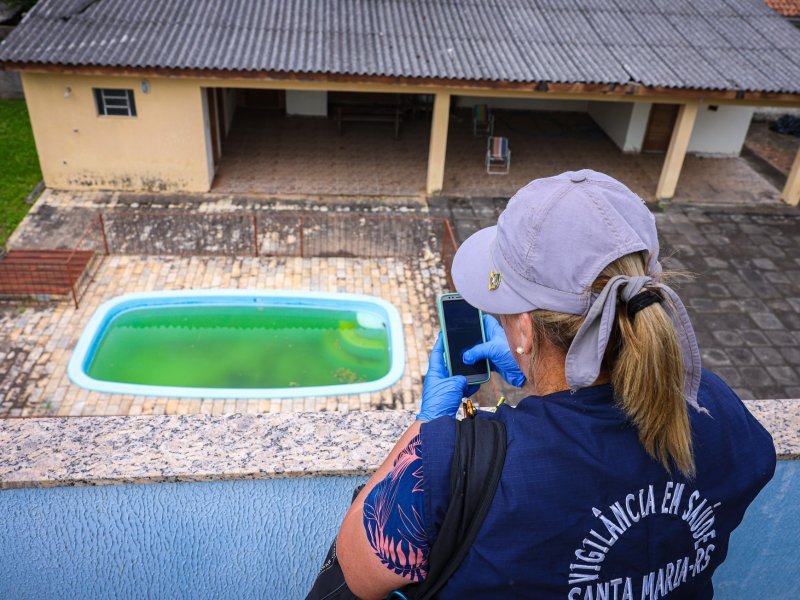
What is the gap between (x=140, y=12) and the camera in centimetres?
1336

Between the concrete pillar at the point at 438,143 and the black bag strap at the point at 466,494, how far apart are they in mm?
12344

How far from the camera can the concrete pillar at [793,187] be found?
14.4m

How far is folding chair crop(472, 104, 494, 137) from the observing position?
16797 millimetres

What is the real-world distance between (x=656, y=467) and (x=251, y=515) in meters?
1.29

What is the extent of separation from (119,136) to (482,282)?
1293 centimetres

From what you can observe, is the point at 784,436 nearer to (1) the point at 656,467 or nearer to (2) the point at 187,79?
(1) the point at 656,467

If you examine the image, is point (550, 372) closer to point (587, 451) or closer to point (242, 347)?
point (587, 451)

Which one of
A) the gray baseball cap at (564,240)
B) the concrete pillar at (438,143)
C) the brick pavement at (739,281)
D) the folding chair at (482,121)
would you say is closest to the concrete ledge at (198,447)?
the gray baseball cap at (564,240)

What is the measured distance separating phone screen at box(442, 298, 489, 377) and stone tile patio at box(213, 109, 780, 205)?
37.2ft

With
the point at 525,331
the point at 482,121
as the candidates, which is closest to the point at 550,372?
the point at 525,331

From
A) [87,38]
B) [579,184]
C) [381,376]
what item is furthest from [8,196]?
[579,184]

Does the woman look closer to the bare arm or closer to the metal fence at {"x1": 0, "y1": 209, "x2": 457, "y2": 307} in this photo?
the bare arm

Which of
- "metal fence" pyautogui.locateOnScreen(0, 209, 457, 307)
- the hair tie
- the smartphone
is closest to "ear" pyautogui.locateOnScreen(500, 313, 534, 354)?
the hair tie

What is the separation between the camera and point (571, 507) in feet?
4.43
